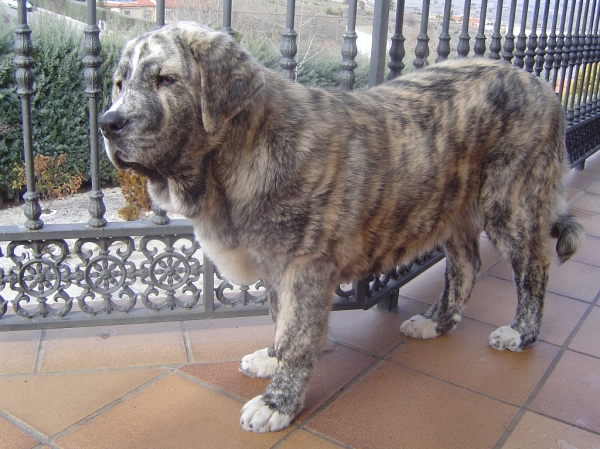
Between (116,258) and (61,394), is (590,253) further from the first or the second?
(61,394)

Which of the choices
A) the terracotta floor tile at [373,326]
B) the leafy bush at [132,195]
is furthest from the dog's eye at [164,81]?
the leafy bush at [132,195]

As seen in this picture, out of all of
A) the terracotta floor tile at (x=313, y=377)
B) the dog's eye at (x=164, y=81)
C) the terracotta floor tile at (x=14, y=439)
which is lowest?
the terracotta floor tile at (x=313, y=377)

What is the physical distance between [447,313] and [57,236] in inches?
77.0

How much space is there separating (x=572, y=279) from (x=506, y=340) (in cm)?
119

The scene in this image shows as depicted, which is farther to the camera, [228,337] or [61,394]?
[228,337]

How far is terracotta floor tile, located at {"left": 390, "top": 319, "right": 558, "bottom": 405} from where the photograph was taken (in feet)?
9.02

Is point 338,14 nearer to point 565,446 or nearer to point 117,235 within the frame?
point 117,235

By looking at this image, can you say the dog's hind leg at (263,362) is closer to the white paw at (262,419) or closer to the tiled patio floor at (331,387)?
the tiled patio floor at (331,387)

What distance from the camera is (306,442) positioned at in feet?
7.66


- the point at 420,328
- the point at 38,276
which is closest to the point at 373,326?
the point at 420,328

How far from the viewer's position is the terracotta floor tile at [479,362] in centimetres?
275

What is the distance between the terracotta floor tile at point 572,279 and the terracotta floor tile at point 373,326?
2.73ft

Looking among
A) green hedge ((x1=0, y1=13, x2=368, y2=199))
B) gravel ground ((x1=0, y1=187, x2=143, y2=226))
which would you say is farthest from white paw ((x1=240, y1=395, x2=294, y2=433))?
green hedge ((x1=0, y1=13, x2=368, y2=199))

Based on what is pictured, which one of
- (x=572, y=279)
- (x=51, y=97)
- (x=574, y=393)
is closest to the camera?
(x=574, y=393)
